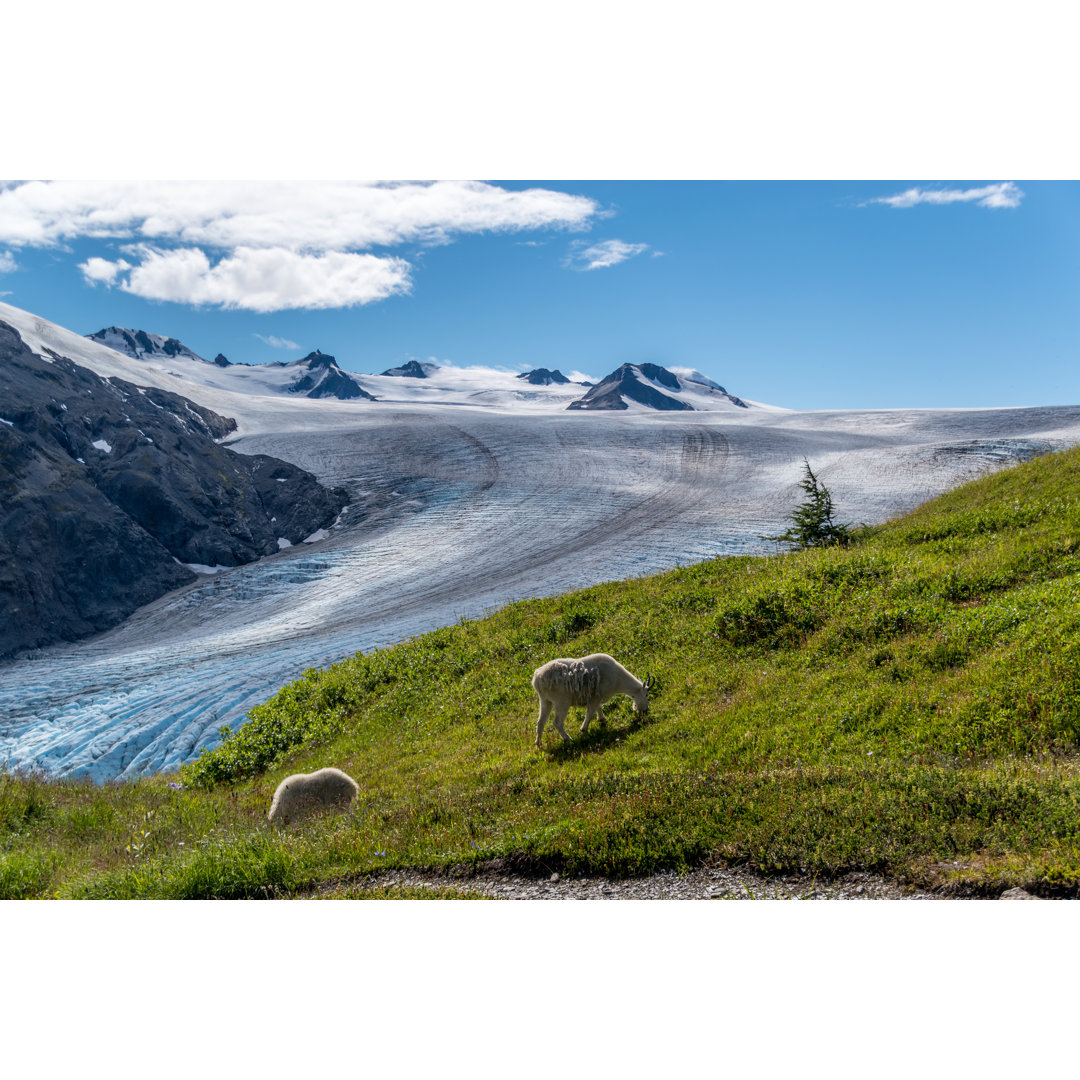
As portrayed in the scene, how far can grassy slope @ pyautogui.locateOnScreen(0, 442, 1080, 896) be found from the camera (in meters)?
6.43

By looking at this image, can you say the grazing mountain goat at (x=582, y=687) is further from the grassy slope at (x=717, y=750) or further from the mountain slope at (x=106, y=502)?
the mountain slope at (x=106, y=502)

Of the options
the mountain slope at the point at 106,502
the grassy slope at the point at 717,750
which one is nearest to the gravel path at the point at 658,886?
the grassy slope at the point at 717,750

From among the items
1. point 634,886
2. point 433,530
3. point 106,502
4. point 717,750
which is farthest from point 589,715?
point 106,502

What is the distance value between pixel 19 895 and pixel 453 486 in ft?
Answer: 149

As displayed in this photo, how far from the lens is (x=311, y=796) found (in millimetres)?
10305

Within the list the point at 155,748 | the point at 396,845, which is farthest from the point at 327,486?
the point at 396,845

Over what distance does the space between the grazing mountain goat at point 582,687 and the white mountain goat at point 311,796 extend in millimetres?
3101

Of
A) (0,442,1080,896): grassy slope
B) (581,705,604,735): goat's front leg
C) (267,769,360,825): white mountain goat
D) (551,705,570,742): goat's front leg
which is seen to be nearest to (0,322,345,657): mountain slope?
(0,442,1080,896): grassy slope

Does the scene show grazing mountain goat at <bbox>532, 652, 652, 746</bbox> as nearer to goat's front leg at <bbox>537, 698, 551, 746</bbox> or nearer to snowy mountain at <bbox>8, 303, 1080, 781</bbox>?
goat's front leg at <bbox>537, 698, 551, 746</bbox>

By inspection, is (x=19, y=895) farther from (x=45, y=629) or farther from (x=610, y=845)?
(x=45, y=629)

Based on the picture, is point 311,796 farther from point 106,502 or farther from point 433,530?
point 106,502

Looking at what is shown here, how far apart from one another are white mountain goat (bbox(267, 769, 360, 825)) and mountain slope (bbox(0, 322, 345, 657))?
33903 millimetres

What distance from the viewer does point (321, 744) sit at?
52.0ft

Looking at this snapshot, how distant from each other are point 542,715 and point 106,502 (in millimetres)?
44821
